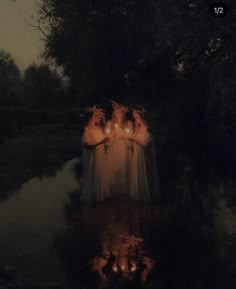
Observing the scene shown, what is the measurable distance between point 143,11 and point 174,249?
767 cm

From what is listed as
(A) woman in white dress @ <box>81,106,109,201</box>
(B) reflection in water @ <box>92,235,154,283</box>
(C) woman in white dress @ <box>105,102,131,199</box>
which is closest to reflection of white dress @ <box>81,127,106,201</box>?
(A) woman in white dress @ <box>81,106,109,201</box>

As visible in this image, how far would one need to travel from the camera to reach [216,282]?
8.84 meters

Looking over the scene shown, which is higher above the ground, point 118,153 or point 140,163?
point 118,153

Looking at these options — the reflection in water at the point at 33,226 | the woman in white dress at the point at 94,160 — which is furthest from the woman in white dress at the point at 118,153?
the reflection in water at the point at 33,226

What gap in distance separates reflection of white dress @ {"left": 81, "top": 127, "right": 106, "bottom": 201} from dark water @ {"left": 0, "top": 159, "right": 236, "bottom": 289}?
394mm

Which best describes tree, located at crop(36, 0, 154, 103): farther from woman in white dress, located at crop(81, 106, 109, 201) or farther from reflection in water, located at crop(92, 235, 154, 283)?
reflection in water, located at crop(92, 235, 154, 283)

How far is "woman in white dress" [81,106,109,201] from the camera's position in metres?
15.0

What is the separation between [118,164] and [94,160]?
2.83ft

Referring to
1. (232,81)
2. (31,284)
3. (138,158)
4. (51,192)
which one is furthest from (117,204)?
(31,284)

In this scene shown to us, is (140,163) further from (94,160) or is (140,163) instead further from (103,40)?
(103,40)

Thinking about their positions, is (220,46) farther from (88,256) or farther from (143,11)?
(88,256)

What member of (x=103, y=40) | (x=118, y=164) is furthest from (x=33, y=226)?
(x=103, y=40)

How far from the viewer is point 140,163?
599 inches

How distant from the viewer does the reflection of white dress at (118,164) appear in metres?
15.6
